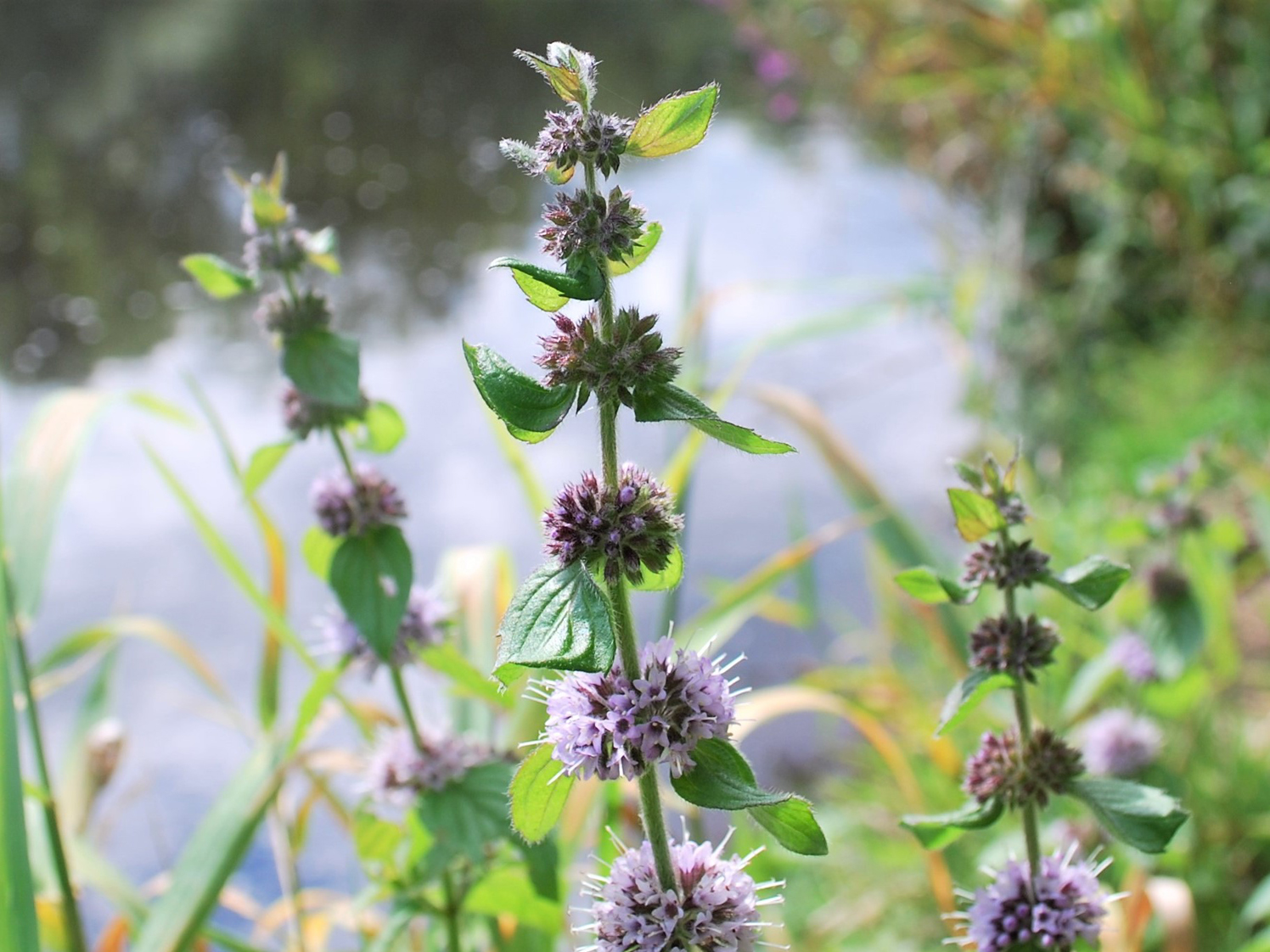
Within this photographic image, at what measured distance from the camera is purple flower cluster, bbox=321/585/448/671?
117cm

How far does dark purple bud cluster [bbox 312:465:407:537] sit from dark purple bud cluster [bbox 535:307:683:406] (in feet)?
1.52

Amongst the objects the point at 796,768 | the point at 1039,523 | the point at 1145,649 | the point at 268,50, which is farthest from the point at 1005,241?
the point at 268,50

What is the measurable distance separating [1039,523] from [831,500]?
3.76 ft

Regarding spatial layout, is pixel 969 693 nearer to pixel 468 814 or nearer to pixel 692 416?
pixel 692 416

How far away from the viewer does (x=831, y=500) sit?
4035 mm

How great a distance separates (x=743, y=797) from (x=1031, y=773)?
35 cm

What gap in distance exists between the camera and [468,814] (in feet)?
3.67

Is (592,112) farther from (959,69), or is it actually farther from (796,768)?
(959,69)

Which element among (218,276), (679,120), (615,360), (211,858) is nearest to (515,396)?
(615,360)

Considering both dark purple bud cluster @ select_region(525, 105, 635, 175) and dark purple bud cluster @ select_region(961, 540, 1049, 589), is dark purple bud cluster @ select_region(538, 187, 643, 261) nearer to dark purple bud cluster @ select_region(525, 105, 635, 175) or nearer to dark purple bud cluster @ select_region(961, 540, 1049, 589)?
dark purple bud cluster @ select_region(525, 105, 635, 175)

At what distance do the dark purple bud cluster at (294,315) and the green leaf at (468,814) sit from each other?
47cm

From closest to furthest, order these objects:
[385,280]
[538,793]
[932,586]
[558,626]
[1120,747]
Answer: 1. [558,626]
2. [538,793]
3. [932,586]
4. [1120,747]
5. [385,280]

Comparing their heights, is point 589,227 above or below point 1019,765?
above

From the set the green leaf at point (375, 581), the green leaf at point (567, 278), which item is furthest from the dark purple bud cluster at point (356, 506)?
the green leaf at point (567, 278)
